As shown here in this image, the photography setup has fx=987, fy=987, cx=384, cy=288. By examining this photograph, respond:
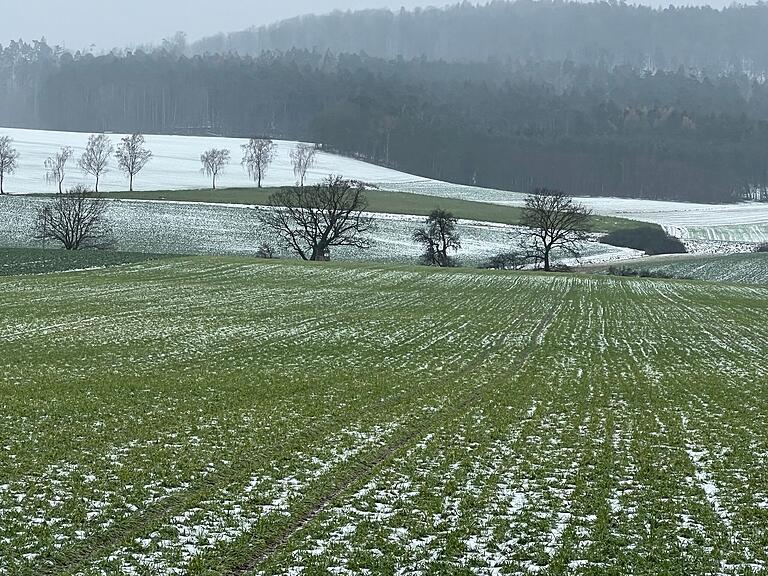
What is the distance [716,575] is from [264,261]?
5928cm

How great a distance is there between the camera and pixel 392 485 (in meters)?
13.8

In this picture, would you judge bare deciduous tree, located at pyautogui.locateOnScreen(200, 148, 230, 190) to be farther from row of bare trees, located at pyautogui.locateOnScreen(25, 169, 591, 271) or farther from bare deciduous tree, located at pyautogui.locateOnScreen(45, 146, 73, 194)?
row of bare trees, located at pyautogui.locateOnScreen(25, 169, 591, 271)

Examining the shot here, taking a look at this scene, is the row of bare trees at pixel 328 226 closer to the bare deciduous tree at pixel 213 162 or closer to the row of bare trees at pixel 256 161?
the row of bare trees at pixel 256 161

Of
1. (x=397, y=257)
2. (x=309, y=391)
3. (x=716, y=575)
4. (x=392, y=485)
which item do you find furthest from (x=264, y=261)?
(x=716, y=575)

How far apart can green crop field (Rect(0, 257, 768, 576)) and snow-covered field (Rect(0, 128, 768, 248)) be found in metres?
78.6

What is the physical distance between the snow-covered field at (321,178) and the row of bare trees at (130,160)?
48.0 inches

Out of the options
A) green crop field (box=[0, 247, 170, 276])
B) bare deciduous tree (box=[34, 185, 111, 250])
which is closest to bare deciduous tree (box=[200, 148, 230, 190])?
bare deciduous tree (box=[34, 185, 111, 250])

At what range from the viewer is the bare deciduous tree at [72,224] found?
76125 millimetres

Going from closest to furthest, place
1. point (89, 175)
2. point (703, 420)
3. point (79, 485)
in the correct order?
point (79, 485) < point (703, 420) < point (89, 175)

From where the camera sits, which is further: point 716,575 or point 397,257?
point 397,257

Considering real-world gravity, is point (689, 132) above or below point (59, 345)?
above

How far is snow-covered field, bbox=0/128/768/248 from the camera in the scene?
113 m

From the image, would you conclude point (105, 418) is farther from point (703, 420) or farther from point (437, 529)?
point (703, 420)

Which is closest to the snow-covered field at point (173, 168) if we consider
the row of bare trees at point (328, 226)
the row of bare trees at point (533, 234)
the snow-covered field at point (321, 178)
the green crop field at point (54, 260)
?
the snow-covered field at point (321, 178)
